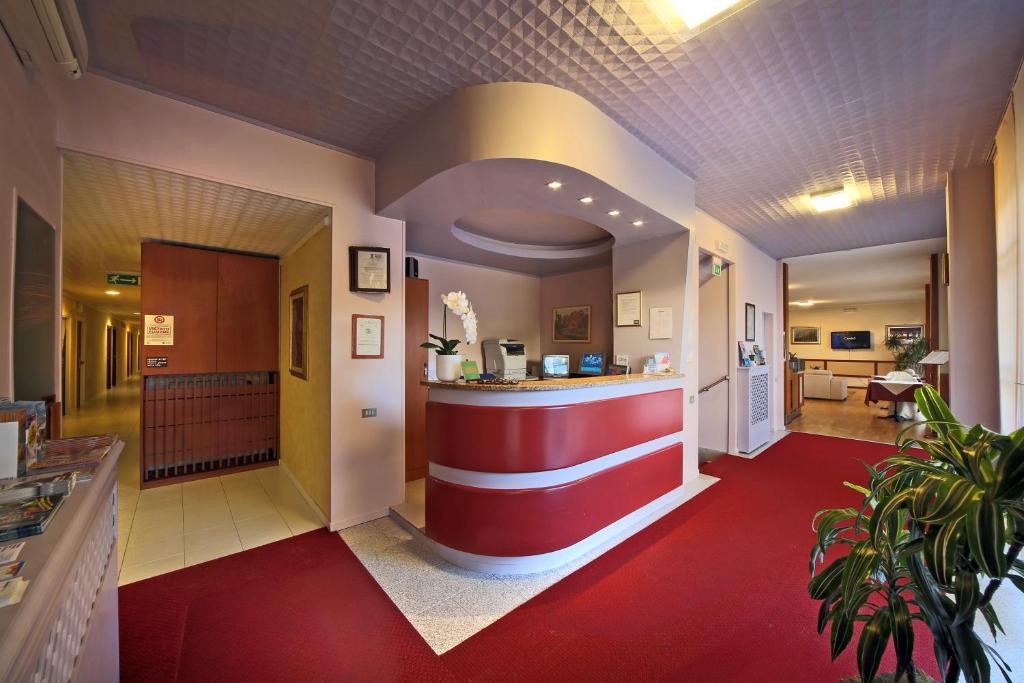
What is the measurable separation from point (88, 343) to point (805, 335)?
22806 millimetres

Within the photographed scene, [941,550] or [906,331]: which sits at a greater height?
[906,331]

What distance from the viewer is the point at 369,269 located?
3217mm

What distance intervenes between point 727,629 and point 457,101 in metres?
3.47

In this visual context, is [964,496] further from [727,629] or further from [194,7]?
[194,7]

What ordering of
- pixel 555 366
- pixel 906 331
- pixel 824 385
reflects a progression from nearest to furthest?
pixel 555 366 → pixel 824 385 → pixel 906 331

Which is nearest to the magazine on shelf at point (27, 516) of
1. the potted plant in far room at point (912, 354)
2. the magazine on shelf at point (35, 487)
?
the magazine on shelf at point (35, 487)

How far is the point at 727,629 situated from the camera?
2045 millimetres

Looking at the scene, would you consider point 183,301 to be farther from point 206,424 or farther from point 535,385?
point 535,385

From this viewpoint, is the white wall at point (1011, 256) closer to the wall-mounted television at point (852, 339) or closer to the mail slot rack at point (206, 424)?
the mail slot rack at point (206, 424)

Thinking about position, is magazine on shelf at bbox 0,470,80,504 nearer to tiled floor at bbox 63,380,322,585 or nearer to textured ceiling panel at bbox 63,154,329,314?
tiled floor at bbox 63,380,322,585

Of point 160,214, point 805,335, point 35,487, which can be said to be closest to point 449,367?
point 35,487

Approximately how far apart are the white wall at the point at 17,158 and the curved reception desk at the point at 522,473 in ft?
6.43

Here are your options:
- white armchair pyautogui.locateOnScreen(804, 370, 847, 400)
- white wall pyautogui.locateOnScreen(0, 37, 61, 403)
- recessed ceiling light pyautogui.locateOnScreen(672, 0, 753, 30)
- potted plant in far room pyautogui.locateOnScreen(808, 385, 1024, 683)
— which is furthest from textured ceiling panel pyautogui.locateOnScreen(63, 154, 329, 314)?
white armchair pyautogui.locateOnScreen(804, 370, 847, 400)

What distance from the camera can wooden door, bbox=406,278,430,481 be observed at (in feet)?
13.4
